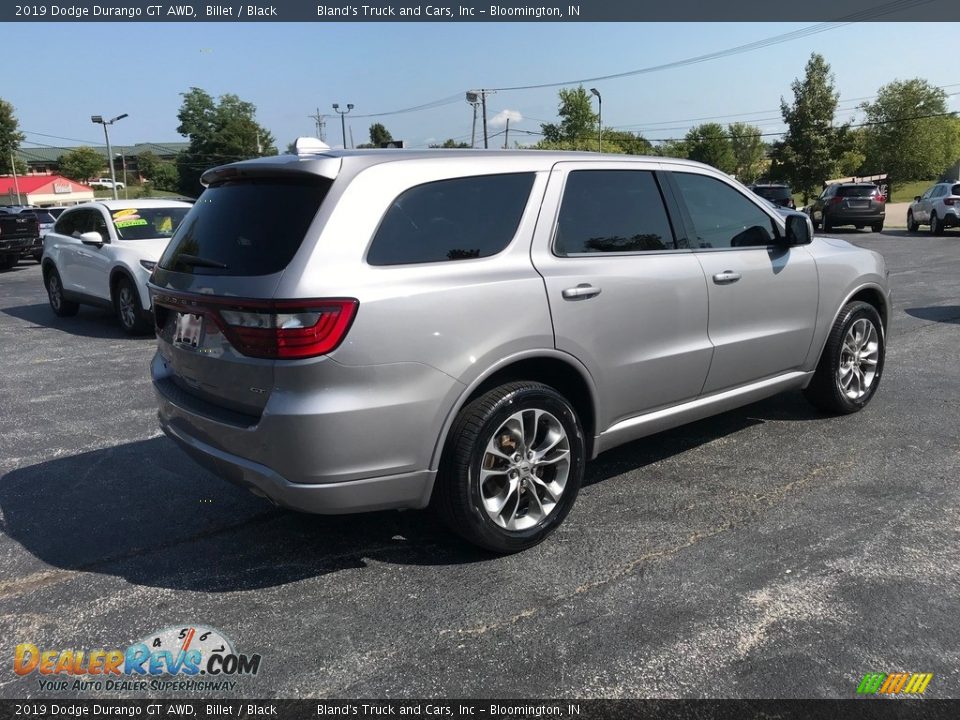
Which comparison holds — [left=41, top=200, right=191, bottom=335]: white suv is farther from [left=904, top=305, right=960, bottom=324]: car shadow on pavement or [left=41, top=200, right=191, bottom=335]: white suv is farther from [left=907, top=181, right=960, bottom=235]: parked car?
[left=907, top=181, right=960, bottom=235]: parked car

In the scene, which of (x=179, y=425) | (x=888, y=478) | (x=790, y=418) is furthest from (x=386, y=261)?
(x=790, y=418)

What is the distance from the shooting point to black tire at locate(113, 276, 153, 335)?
9391 mm

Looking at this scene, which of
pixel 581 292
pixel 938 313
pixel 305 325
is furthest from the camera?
pixel 938 313

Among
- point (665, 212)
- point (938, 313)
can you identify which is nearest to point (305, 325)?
point (665, 212)

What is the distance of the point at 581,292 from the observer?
11.9 ft

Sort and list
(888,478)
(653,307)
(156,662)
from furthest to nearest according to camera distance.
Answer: (888,478) < (653,307) < (156,662)

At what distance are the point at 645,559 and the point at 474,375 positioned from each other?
1.13 metres

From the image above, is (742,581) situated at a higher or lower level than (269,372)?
lower

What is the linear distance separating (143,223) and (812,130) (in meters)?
52.9

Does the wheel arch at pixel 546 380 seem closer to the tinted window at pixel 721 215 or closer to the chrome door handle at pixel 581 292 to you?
the chrome door handle at pixel 581 292

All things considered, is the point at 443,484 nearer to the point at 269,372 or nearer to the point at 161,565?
the point at 269,372

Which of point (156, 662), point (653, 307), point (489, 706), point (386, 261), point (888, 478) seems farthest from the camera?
point (888, 478)

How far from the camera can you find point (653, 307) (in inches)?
156

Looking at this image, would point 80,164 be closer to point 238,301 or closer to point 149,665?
point 238,301
